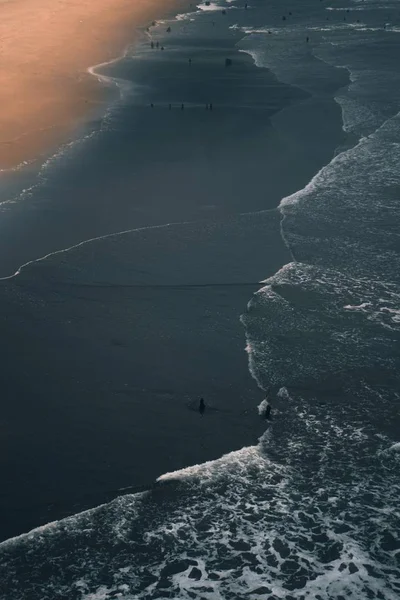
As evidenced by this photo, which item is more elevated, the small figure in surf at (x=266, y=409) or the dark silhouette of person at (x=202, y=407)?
the dark silhouette of person at (x=202, y=407)

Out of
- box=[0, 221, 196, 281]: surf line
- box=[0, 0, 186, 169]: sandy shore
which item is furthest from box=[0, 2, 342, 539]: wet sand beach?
box=[0, 0, 186, 169]: sandy shore

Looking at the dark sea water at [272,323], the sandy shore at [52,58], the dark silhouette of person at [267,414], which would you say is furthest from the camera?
the sandy shore at [52,58]

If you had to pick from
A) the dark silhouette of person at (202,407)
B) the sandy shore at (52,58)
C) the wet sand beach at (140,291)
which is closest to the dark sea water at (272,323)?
the wet sand beach at (140,291)

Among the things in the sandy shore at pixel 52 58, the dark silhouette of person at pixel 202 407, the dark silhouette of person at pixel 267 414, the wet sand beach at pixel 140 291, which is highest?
the sandy shore at pixel 52 58

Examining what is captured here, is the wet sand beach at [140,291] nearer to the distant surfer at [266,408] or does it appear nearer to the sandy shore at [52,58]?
the distant surfer at [266,408]

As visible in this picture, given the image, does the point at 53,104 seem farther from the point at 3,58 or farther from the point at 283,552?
the point at 283,552

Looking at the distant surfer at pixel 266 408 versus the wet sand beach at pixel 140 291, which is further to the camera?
the distant surfer at pixel 266 408

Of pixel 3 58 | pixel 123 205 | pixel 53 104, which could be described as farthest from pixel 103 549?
pixel 3 58

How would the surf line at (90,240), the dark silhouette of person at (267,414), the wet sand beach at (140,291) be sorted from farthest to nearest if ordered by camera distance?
1. the surf line at (90,240)
2. the dark silhouette of person at (267,414)
3. the wet sand beach at (140,291)
